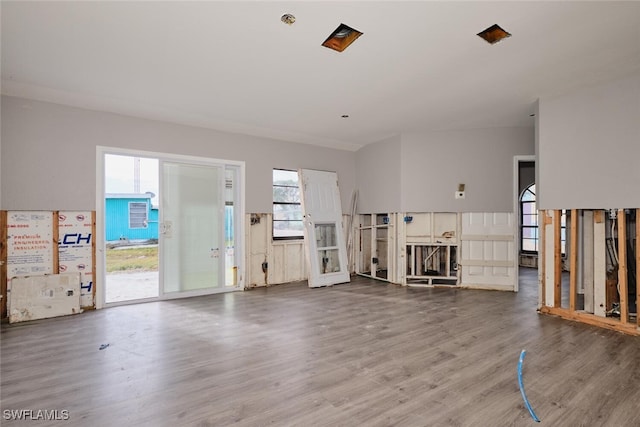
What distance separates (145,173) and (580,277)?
9910 millimetres

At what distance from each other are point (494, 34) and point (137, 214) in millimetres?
9469

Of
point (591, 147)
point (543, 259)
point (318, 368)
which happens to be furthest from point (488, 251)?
point (318, 368)

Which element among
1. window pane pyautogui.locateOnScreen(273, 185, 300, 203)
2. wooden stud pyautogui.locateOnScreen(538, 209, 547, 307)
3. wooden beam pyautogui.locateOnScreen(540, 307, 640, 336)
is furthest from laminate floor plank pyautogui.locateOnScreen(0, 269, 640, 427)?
window pane pyautogui.locateOnScreen(273, 185, 300, 203)

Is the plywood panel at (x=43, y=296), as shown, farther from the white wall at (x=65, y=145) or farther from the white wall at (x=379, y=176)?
the white wall at (x=379, y=176)

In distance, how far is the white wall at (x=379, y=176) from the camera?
5.96 m

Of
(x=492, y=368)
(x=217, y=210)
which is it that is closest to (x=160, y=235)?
(x=217, y=210)

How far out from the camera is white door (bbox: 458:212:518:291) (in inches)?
212

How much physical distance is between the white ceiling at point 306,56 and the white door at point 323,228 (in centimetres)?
177

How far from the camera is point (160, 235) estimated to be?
4.80 m

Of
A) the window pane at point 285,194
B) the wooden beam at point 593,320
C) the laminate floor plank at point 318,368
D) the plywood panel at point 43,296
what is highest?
the window pane at point 285,194

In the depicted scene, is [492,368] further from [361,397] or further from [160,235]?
[160,235]

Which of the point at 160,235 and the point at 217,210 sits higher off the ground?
the point at 217,210

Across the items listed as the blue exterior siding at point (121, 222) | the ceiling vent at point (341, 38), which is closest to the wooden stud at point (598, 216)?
the ceiling vent at point (341, 38)

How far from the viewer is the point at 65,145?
4.12m
